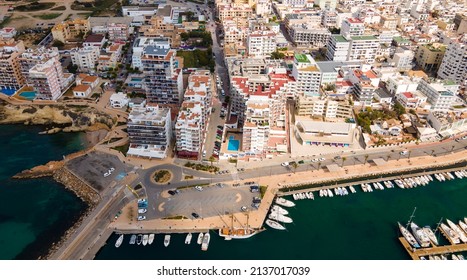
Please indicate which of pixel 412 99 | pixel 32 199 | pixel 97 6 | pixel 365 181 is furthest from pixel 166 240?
pixel 97 6

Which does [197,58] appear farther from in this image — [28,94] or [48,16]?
[48,16]

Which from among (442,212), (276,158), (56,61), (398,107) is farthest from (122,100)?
(442,212)

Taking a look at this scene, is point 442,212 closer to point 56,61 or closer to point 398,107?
point 398,107

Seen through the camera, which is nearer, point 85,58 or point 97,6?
point 85,58

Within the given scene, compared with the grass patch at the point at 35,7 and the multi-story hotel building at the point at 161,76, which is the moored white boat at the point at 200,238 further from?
the grass patch at the point at 35,7

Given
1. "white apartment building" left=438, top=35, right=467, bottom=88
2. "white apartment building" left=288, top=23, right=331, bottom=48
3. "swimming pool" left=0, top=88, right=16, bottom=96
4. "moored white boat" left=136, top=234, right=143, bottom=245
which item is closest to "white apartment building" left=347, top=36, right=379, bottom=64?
"white apartment building" left=288, top=23, right=331, bottom=48

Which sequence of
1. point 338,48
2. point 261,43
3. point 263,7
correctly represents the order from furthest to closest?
1. point 263,7
2. point 261,43
3. point 338,48

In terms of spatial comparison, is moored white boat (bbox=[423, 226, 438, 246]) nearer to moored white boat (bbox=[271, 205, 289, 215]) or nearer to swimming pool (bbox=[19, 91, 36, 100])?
moored white boat (bbox=[271, 205, 289, 215])
